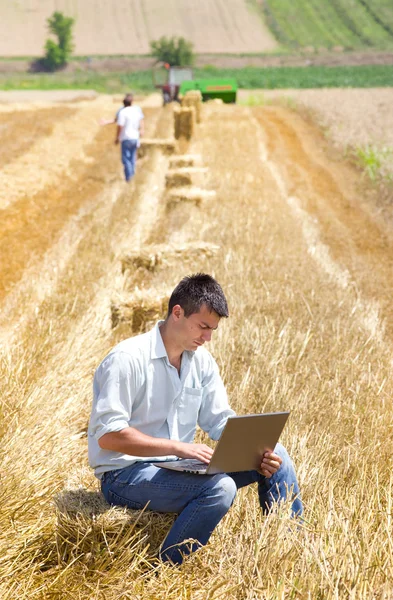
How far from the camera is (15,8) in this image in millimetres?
117250

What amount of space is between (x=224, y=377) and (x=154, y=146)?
13.7 metres

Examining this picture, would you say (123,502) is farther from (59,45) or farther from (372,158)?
(59,45)

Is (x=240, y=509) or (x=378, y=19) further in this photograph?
(x=378, y=19)

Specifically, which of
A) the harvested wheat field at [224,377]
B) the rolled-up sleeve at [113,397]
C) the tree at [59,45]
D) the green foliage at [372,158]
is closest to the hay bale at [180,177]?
the harvested wheat field at [224,377]

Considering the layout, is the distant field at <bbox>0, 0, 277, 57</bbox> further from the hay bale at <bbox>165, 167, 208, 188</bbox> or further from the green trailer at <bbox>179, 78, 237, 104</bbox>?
the hay bale at <bbox>165, 167, 208, 188</bbox>

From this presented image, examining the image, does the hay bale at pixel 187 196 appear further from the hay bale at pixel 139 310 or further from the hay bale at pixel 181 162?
the hay bale at pixel 139 310

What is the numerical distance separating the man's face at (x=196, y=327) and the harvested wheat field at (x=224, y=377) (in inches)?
30.0

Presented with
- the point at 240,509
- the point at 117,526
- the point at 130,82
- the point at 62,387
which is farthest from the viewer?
the point at 130,82

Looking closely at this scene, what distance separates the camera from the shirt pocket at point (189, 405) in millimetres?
3840

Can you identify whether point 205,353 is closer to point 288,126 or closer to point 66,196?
point 66,196

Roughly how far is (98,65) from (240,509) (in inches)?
3851

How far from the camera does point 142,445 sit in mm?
3533

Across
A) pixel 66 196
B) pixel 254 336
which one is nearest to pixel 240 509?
pixel 254 336

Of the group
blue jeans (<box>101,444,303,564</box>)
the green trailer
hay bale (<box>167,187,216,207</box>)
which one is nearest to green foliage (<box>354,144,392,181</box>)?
hay bale (<box>167,187,216,207</box>)
